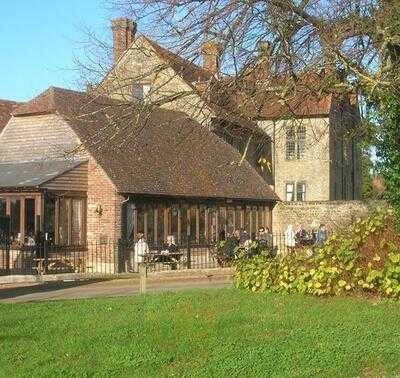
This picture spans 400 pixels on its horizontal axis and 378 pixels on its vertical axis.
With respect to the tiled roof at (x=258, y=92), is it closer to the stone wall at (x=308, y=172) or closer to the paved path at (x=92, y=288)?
the paved path at (x=92, y=288)

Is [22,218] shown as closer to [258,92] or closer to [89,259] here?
[89,259]

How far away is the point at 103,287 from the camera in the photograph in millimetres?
20812

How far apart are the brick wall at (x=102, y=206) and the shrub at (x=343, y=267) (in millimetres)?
14462

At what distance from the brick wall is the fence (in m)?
0.52

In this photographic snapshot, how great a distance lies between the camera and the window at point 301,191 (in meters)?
46.8

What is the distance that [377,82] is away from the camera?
1169 cm

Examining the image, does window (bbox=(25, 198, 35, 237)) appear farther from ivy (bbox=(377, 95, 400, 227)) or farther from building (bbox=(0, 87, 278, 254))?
ivy (bbox=(377, 95, 400, 227))

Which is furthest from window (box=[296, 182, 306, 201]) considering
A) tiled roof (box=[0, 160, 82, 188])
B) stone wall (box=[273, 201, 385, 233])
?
tiled roof (box=[0, 160, 82, 188])

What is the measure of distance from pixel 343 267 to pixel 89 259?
16.9m

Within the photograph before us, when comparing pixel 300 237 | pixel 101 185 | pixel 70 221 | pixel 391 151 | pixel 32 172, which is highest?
pixel 32 172

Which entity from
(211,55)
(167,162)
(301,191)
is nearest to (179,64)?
(211,55)

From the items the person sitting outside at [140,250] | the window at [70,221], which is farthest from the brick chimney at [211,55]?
the window at [70,221]

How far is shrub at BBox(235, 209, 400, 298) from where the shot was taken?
12.1m

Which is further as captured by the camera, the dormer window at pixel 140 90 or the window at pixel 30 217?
the window at pixel 30 217
